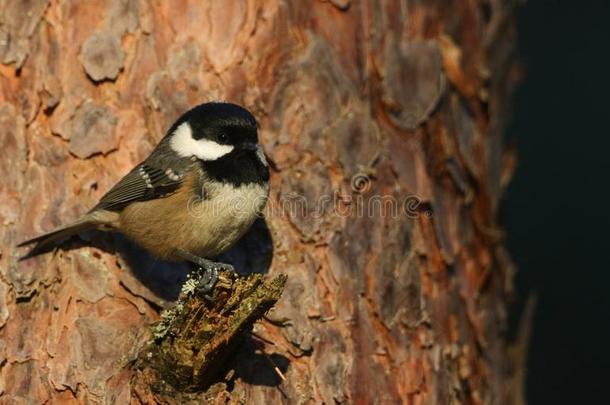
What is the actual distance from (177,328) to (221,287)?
28 cm

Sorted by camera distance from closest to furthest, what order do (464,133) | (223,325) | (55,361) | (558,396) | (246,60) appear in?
(223,325)
(55,361)
(246,60)
(464,133)
(558,396)

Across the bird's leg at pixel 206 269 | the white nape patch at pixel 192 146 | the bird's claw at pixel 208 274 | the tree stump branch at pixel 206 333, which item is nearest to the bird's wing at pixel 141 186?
the white nape patch at pixel 192 146

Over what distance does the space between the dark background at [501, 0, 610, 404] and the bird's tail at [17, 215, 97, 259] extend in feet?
15.1

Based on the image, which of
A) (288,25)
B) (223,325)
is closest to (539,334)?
(288,25)

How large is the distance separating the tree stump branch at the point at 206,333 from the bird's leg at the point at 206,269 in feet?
0.12

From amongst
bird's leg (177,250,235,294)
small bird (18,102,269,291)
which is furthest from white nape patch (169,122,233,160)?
bird's leg (177,250,235,294)

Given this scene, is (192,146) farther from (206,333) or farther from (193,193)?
(206,333)

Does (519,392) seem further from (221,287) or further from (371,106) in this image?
(221,287)

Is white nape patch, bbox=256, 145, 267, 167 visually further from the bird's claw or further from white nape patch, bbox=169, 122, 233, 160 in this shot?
the bird's claw

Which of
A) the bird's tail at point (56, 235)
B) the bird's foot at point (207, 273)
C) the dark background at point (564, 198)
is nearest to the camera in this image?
the bird's foot at point (207, 273)

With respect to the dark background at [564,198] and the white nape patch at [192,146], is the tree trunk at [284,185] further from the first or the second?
the dark background at [564,198]

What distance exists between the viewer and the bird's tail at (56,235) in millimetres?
4148

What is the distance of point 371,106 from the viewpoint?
182 inches

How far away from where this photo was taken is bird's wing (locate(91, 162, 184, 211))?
4.29m
